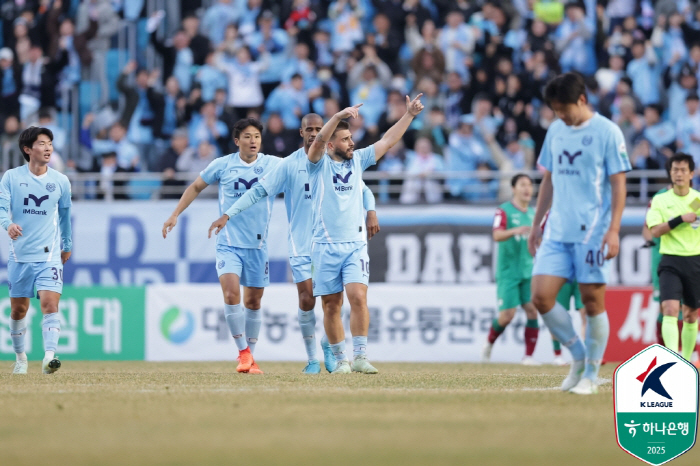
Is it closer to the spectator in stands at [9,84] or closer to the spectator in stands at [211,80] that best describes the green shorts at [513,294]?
the spectator in stands at [211,80]

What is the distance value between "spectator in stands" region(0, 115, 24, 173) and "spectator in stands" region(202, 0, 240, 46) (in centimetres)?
488

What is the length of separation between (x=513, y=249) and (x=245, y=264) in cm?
527

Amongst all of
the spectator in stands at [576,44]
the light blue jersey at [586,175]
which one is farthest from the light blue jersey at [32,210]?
the spectator in stands at [576,44]

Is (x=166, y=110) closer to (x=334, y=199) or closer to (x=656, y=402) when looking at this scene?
(x=334, y=199)

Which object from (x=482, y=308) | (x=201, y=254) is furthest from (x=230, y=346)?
(x=482, y=308)

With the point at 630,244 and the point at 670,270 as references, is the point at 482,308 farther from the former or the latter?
the point at 670,270

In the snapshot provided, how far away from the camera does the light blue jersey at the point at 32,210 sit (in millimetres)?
12719

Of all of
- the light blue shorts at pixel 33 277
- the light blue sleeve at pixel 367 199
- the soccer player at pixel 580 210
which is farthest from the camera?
the light blue shorts at pixel 33 277

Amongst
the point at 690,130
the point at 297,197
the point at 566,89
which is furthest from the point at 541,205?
the point at 690,130

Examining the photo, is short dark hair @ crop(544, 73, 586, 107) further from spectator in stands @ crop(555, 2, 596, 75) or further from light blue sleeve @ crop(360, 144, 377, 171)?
spectator in stands @ crop(555, 2, 596, 75)

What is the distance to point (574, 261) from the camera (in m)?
8.87

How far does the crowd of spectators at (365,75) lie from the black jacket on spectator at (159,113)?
27 millimetres

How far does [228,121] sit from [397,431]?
15419 millimetres

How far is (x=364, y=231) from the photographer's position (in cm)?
1187
